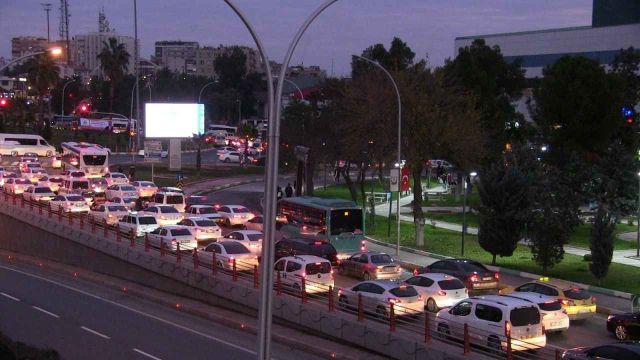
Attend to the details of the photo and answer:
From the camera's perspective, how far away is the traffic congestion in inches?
805

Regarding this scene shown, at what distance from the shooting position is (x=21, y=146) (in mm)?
86938

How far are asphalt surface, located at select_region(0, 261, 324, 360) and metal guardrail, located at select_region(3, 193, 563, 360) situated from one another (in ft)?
6.33

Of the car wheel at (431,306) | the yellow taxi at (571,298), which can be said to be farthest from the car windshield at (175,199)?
the yellow taxi at (571,298)

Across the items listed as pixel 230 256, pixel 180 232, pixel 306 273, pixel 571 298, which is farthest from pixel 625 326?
pixel 180 232

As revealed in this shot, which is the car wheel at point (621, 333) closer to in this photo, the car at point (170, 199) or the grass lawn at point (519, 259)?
the grass lawn at point (519, 259)

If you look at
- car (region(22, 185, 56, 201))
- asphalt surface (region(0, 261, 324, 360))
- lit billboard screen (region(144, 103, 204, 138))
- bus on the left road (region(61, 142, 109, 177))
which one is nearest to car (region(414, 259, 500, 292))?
asphalt surface (region(0, 261, 324, 360))

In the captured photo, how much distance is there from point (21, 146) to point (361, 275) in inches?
2540

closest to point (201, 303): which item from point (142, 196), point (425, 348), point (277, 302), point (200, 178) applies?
point (277, 302)

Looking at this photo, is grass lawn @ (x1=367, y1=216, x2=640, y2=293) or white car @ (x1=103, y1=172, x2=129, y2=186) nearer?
grass lawn @ (x1=367, y1=216, x2=640, y2=293)

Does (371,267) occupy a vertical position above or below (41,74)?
below

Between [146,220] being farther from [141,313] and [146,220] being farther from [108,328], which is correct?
[108,328]

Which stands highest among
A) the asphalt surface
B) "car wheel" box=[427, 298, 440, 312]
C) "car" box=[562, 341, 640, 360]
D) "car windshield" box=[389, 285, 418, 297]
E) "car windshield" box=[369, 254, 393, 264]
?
"car" box=[562, 341, 640, 360]

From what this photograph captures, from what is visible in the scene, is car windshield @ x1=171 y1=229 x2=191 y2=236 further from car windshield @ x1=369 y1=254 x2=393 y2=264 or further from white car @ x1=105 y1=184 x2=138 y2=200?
white car @ x1=105 y1=184 x2=138 y2=200

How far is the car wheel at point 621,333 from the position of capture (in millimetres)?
23578
